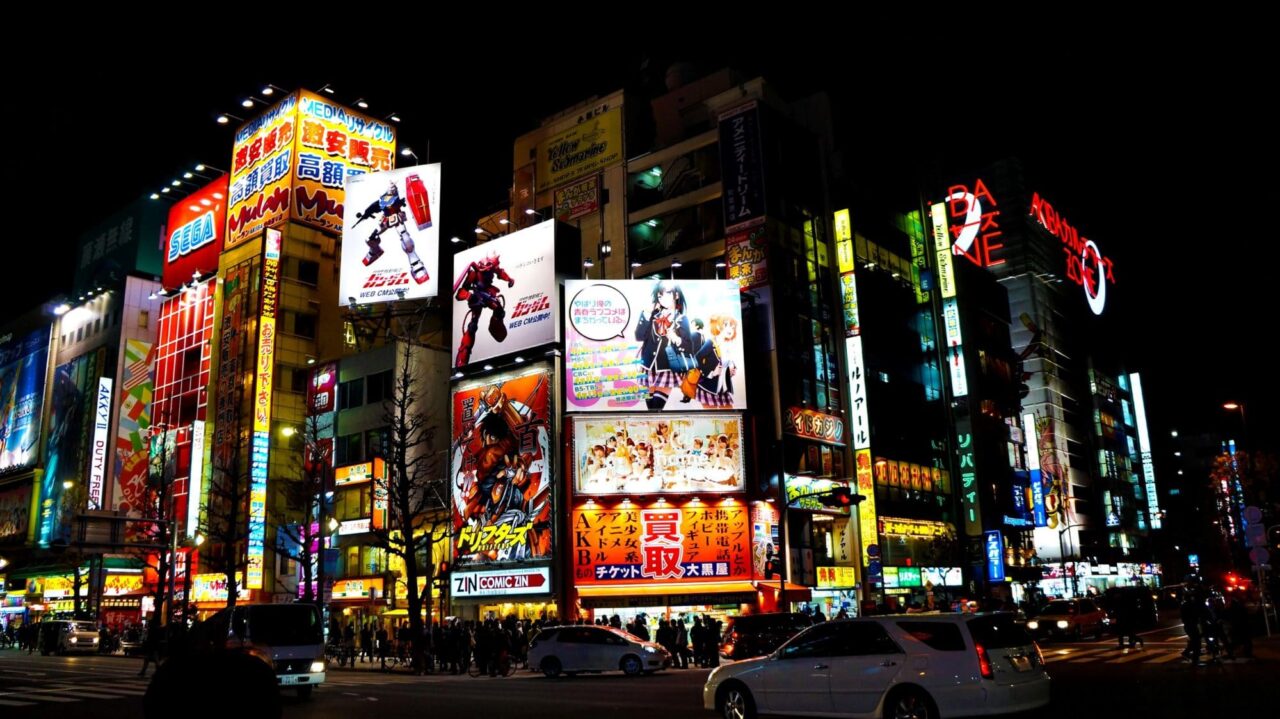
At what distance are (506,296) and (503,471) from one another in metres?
8.48

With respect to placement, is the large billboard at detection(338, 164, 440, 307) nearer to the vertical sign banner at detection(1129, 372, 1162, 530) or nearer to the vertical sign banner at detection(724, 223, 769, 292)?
the vertical sign banner at detection(724, 223, 769, 292)

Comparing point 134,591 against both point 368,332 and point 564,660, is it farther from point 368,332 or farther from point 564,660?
point 564,660

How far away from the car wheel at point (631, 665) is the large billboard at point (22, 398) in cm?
6508

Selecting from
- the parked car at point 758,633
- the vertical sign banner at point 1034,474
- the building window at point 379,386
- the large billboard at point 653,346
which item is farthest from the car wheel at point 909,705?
the vertical sign banner at point 1034,474

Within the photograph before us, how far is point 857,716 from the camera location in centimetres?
1116

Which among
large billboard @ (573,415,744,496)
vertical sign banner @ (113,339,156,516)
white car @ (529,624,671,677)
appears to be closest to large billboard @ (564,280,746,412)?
large billboard @ (573,415,744,496)

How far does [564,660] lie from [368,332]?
36.9 meters

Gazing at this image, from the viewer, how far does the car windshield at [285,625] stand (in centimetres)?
1858

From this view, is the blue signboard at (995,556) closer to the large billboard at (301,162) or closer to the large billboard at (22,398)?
the large billboard at (301,162)

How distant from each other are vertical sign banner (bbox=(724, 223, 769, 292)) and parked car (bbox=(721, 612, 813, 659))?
82.8 feet

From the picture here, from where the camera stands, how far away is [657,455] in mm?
40312

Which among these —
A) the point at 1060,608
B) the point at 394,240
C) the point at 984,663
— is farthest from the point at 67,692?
the point at 394,240

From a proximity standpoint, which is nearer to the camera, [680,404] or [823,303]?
[680,404]

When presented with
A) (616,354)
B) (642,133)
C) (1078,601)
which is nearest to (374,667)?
(616,354)
